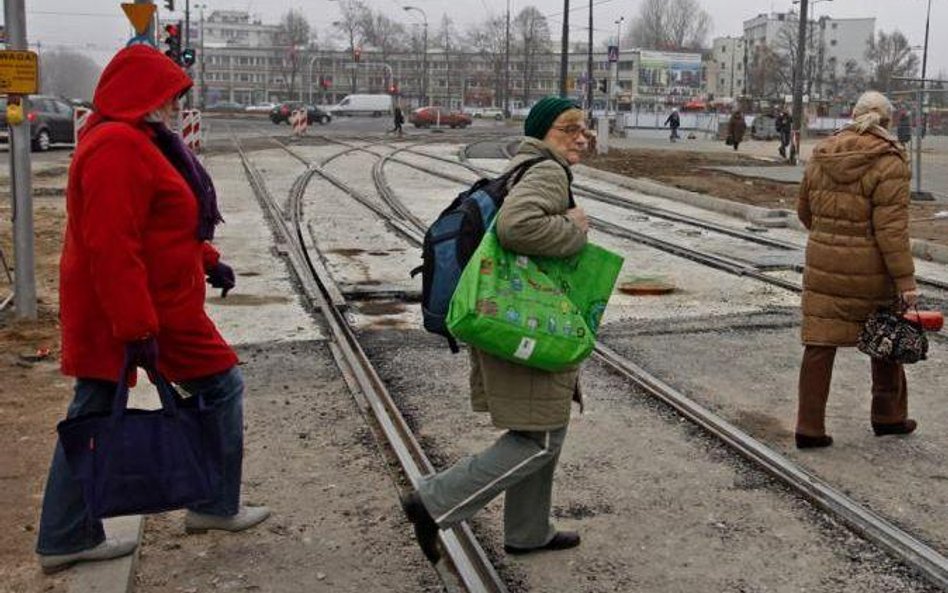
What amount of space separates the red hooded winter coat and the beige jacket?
1.08 m

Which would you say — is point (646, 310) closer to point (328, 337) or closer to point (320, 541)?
point (328, 337)

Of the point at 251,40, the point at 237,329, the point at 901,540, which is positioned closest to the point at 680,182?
the point at 237,329

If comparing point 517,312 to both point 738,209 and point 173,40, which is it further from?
point 173,40

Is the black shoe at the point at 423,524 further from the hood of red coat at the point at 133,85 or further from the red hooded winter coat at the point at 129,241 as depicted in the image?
the hood of red coat at the point at 133,85

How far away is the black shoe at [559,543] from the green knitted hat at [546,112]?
1.56 metres

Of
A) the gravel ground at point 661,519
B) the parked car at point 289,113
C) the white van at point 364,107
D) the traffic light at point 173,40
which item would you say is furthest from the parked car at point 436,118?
the gravel ground at point 661,519

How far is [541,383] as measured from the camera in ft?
12.2

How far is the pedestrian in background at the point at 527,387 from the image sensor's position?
3607 millimetres

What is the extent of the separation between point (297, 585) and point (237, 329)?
4.74 metres

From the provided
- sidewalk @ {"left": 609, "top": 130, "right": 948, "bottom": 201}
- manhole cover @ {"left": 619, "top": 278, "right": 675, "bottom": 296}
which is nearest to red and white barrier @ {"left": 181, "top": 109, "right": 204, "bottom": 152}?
sidewalk @ {"left": 609, "top": 130, "right": 948, "bottom": 201}

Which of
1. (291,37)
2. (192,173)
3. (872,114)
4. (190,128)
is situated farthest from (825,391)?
(291,37)

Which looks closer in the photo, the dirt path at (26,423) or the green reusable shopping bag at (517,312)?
the green reusable shopping bag at (517,312)

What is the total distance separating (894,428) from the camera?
571cm

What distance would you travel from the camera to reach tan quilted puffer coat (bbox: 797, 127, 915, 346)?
17.0 feet
